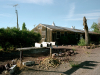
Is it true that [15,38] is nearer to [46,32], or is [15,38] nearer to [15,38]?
[15,38]

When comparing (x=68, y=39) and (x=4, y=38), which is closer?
(x=4, y=38)

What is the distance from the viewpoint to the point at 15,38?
26.4 feet

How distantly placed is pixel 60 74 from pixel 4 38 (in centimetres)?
562

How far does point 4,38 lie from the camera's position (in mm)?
7473

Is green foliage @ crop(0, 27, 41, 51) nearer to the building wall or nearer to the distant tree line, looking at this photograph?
the distant tree line

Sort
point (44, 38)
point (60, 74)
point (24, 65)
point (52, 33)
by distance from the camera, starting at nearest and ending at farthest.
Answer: point (60, 74) → point (24, 65) → point (52, 33) → point (44, 38)

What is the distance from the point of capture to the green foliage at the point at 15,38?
747cm

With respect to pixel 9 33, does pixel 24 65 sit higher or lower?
lower

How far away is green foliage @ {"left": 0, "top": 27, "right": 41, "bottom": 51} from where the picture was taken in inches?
294

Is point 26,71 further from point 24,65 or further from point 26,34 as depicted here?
point 26,34

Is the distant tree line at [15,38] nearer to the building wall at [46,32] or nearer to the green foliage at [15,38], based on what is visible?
the green foliage at [15,38]

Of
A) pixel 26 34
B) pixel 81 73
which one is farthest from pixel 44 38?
pixel 81 73

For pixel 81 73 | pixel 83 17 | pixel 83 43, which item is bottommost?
pixel 81 73

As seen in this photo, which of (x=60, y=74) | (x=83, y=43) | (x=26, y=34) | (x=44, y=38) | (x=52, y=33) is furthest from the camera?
(x=44, y=38)
